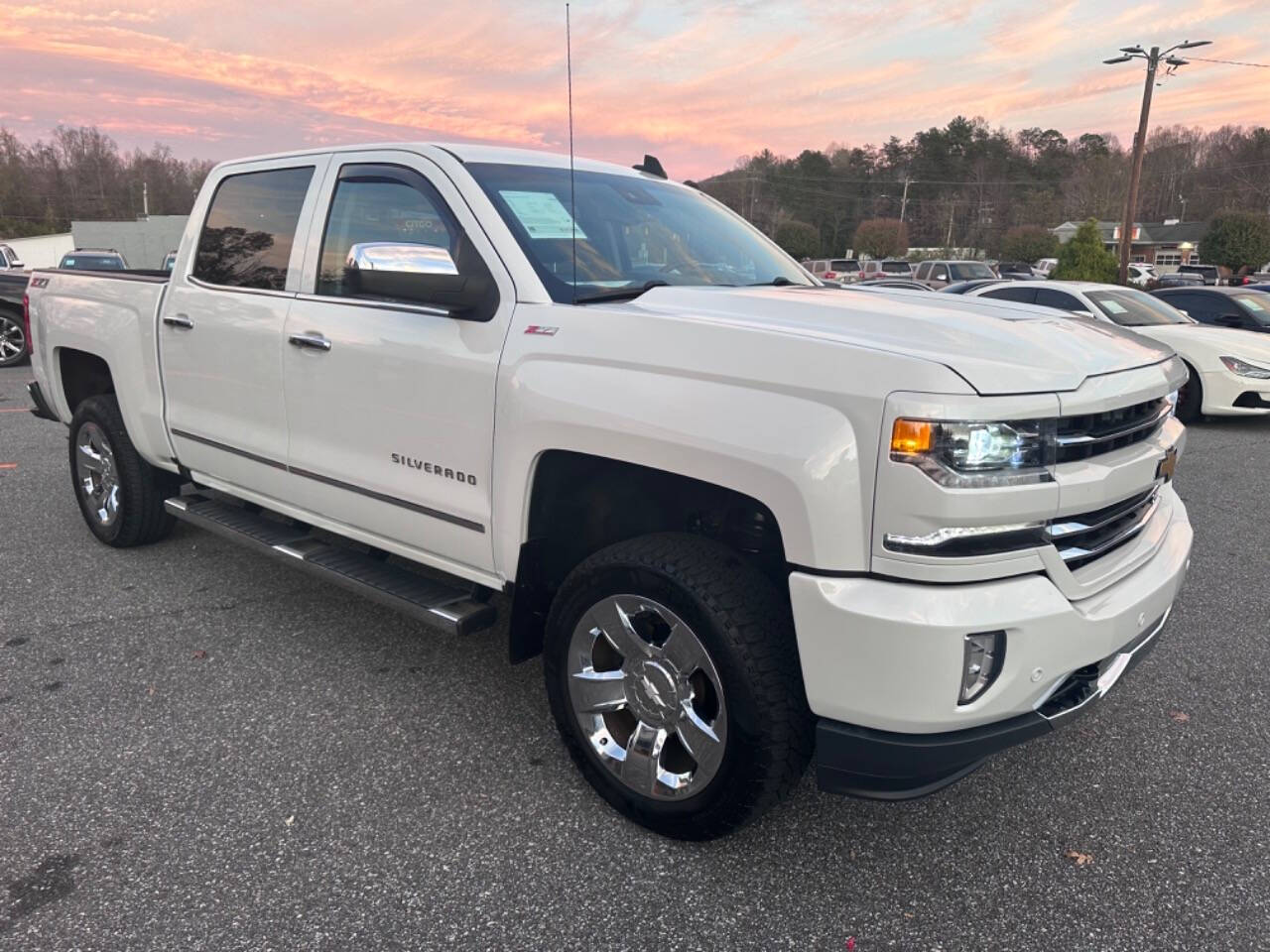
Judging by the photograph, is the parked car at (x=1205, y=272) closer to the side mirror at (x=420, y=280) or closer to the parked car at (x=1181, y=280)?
the parked car at (x=1181, y=280)

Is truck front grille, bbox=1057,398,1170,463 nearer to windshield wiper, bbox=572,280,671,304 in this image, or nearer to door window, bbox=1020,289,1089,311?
windshield wiper, bbox=572,280,671,304

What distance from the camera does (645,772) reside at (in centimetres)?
258

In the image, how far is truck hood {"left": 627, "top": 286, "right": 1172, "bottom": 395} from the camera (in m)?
2.12

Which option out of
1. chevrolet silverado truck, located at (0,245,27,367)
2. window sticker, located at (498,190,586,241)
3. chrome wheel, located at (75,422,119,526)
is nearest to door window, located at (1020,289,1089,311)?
window sticker, located at (498,190,586,241)

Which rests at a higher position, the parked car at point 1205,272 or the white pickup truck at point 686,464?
the white pickup truck at point 686,464

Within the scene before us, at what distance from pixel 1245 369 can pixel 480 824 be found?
975 cm

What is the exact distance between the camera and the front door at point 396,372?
2.83 metres

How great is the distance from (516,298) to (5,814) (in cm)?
217

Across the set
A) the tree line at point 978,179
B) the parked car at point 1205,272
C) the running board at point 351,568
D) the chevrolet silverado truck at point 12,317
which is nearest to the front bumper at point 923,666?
the running board at point 351,568

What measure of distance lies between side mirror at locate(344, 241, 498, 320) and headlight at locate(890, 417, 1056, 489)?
1.39m

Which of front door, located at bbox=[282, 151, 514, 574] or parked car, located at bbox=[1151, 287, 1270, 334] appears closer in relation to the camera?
front door, located at bbox=[282, 151, 514, 574]

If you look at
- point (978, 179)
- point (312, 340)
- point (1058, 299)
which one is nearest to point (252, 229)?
point (312, 340)

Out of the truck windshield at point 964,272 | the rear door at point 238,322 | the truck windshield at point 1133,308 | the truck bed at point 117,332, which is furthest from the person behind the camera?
the truck windshield at point 964,272

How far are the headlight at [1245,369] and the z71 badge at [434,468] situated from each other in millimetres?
9392
